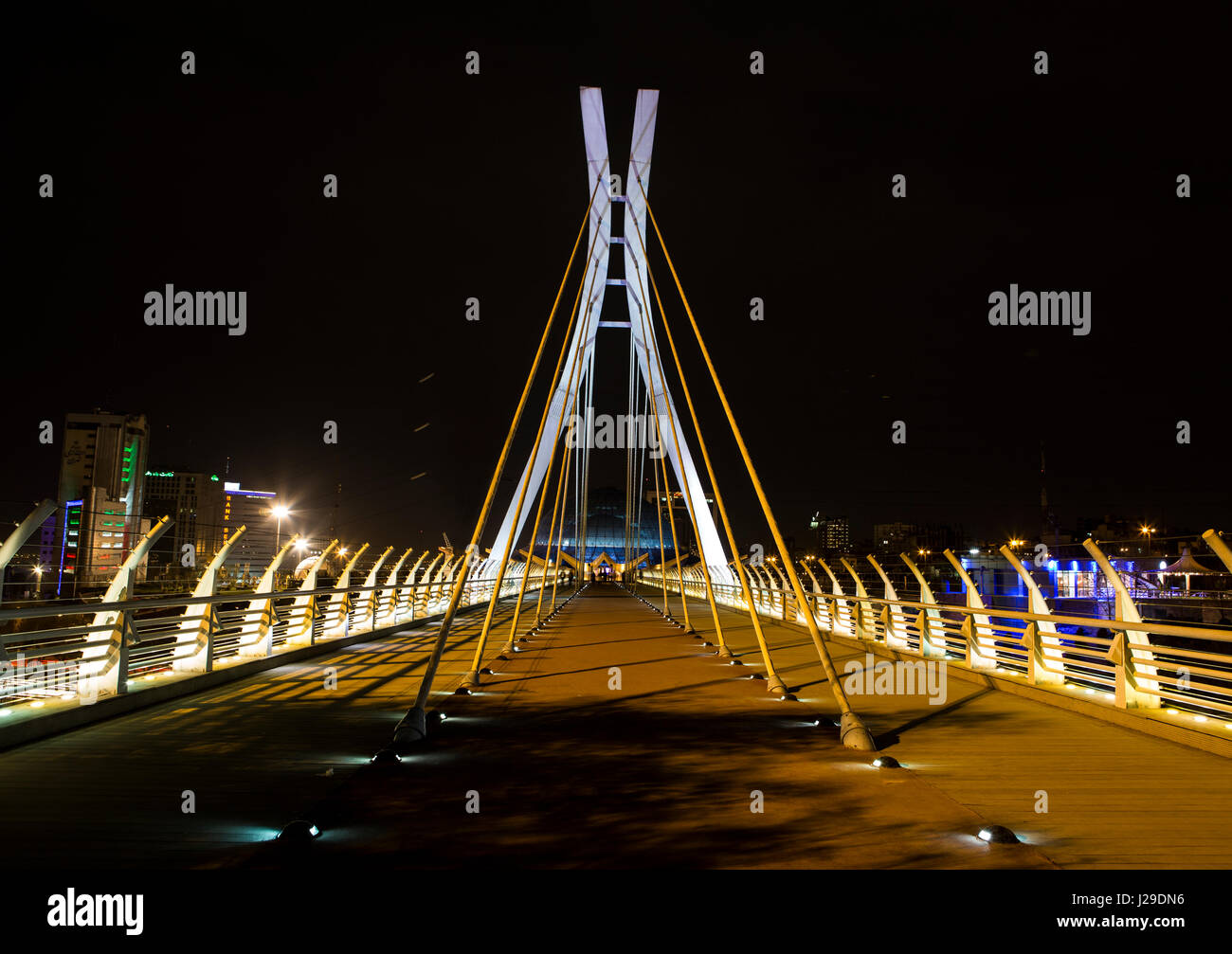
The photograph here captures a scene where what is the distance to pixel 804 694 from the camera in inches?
392

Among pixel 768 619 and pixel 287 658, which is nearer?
pixel 287 658

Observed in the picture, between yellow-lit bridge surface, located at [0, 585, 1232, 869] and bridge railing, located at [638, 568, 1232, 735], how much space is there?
1.61ft

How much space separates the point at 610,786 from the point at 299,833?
1.89 meters

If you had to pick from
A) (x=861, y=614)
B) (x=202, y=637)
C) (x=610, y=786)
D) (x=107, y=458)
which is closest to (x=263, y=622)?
(x=202, y=637)

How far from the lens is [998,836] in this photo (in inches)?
168

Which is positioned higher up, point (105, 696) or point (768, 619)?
point (105, 696)

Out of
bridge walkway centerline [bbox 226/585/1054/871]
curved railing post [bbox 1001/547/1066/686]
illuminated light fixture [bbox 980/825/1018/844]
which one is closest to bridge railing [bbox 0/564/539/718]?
bridge walkway centerline [bbox 226/585/1054/871]
